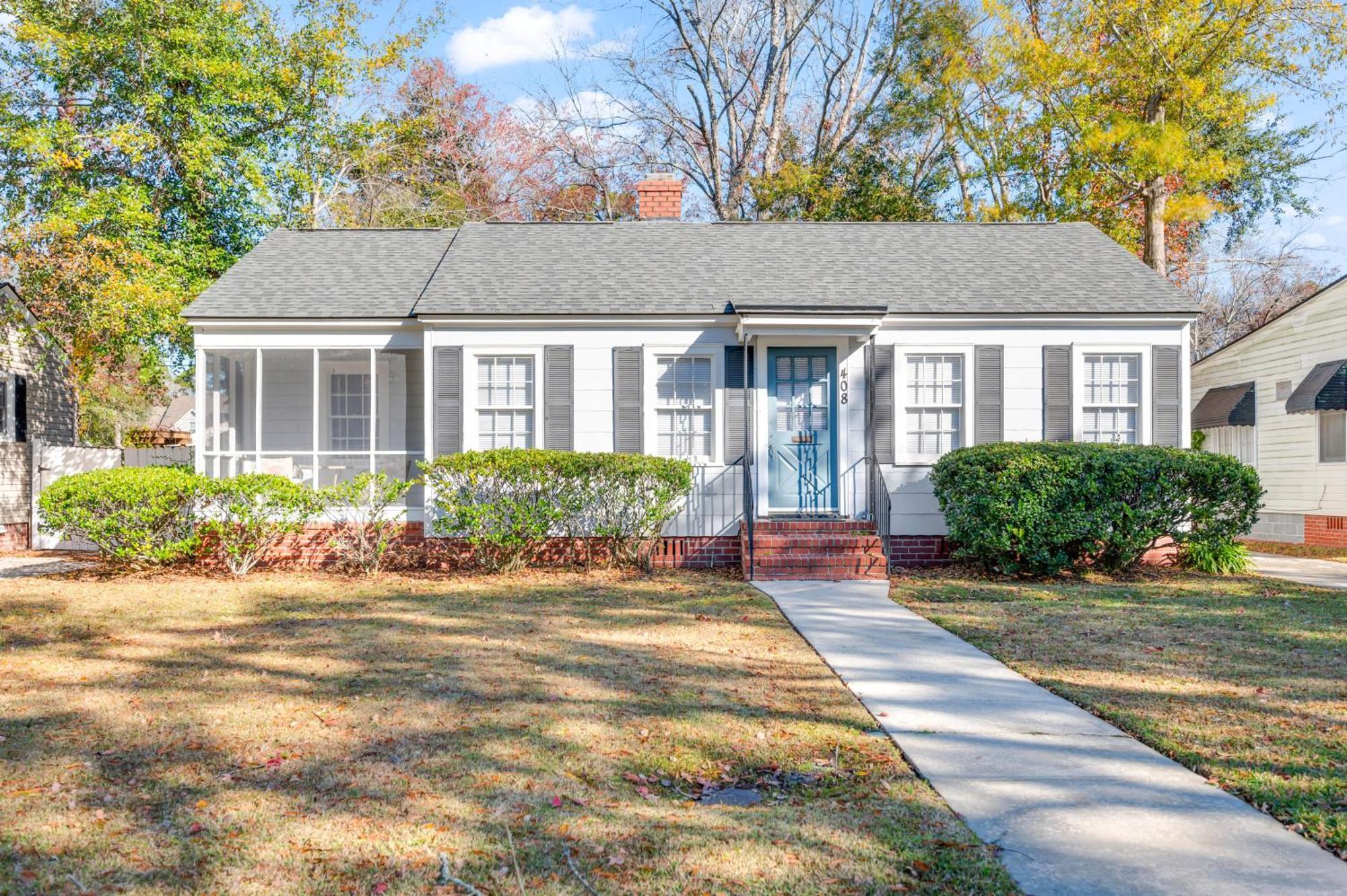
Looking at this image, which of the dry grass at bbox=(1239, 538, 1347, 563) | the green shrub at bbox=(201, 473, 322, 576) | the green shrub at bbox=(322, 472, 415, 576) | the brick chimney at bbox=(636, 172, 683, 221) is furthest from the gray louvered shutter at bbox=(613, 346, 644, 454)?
the dry grass at bbox=(1239, 538, 1347, 563)

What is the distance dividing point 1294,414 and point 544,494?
13608mm

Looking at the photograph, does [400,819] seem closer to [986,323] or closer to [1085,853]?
[1085,853]

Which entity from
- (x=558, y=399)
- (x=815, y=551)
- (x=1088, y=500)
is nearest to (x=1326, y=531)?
(x=1088, y=500)

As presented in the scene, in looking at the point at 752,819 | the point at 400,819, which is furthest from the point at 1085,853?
the point at 400,819

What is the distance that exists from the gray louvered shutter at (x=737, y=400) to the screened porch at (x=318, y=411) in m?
4.25

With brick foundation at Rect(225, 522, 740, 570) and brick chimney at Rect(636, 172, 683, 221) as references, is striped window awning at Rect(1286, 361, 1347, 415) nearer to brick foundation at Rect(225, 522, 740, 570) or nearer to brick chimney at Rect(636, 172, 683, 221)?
brick foundation at Rect(225, 522, 740, 570)

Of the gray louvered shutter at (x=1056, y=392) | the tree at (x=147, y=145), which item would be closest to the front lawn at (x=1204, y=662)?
the gray louvered shutter at (x=1056, y=392)

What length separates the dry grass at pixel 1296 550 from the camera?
14219 mm

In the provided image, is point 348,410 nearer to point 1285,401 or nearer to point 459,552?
point 459,552

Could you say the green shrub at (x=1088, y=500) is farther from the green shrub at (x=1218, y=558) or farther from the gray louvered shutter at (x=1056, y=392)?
the gray louvered shutter at (x=1056, y=392)

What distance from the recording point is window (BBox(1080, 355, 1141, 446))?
11836 millimetres

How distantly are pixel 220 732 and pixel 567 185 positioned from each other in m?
23.1

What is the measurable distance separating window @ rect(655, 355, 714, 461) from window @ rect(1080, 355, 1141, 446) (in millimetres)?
4886

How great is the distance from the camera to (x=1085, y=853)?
3252mm
